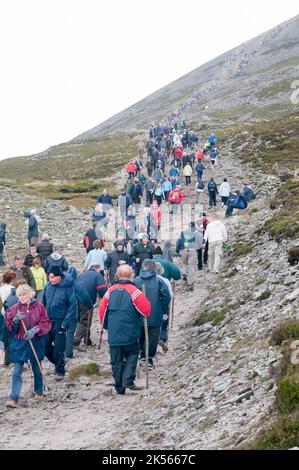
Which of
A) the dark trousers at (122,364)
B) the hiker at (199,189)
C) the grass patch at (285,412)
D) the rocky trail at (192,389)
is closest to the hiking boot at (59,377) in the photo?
the rocky trail at (192,389)

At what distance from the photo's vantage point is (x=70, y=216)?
133 ft

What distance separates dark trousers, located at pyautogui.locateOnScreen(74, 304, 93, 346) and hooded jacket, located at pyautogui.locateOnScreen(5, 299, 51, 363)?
3562 mm

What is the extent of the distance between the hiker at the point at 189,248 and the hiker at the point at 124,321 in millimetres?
10161

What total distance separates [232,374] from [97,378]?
4335 mm

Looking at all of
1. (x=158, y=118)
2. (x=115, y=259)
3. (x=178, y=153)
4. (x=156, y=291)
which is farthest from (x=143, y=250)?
(x=158, y=118)

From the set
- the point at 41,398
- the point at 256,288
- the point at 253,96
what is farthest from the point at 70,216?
the point at 253,96

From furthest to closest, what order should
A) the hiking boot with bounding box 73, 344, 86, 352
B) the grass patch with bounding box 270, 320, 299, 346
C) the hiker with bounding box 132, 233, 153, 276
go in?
the hiker with bounding box 132, 233, 153, 276
the hiking boot with bounding box 73, 344, 86, 352
the grass patch with bounding box 270, 320, 299, 346

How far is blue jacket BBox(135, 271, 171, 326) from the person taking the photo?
13086 millimetres

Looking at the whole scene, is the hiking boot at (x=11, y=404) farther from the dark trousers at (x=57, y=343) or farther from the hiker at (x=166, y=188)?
the hiker at (x=166, y=188)

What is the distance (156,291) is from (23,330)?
317cm

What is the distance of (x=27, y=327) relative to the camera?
11.5 meters

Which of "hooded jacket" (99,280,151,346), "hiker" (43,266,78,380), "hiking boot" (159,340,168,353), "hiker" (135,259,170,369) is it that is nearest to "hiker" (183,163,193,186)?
"hiking boot" (159,340,168,353)

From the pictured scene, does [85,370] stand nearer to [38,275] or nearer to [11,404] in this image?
[11,404]

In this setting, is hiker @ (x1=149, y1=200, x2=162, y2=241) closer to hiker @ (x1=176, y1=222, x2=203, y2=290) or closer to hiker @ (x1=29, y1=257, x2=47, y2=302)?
hiker @ (x1=176, y1=222, x2=203, y2=290)
